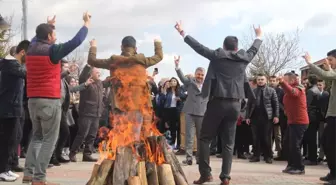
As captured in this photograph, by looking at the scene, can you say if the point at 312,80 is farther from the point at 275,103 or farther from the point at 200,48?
the point at 200,48

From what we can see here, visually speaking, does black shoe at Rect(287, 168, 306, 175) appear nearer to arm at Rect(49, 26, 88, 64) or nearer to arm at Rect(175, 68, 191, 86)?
arm at Rect(175, 68, 191, 86)

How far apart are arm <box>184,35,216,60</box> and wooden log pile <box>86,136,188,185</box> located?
190 cm

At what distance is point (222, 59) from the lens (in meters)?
7.96

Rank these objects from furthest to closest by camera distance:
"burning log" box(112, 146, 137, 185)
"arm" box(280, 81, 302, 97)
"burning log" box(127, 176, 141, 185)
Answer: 1. "arm" box(280, 81, 302, 97)
2. "burning log" box(112, 146, 137, 185)
3. "burning log" box(127, 176, 141, 185)

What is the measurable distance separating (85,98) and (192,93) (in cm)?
252

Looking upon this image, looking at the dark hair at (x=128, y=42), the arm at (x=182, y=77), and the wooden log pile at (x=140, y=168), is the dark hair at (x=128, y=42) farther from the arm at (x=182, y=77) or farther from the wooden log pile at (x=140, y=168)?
the arm at (x=182, y=77)

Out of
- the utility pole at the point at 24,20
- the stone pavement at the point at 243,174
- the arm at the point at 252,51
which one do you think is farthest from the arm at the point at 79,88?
the utility pole at the point at 24,20

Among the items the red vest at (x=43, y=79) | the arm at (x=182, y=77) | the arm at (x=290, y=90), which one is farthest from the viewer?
the arm at (x=182, y=77)

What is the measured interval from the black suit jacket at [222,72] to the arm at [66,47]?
1.83m

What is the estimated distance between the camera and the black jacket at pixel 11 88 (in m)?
8.01

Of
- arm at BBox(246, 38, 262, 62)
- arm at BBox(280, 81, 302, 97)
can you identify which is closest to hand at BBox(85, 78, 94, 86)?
arm at BBox(246, 38, 262, 62)

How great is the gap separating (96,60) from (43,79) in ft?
3.87

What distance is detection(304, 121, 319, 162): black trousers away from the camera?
12.1 meters

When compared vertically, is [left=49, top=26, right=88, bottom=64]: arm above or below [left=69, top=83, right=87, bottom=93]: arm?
above
